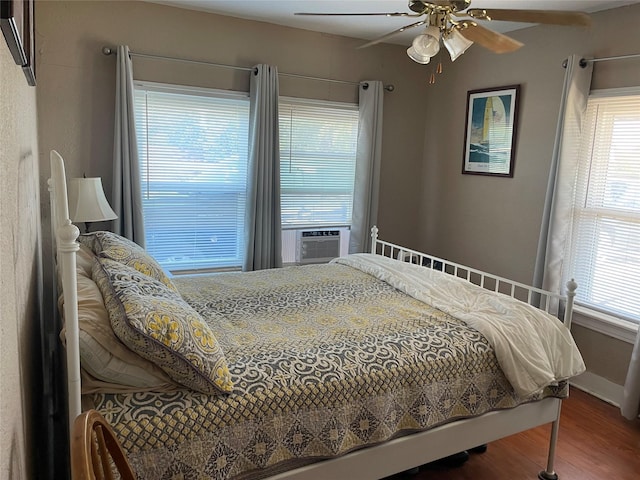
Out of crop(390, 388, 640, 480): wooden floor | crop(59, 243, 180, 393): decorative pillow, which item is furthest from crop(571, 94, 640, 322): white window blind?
crop(59, 243, 180, 393): decorative pillow

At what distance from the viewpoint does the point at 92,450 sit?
3.43ft

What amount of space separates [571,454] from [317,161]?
2796 millimetres

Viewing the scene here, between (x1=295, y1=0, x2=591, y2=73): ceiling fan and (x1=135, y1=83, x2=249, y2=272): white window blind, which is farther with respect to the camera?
(x1=135, y1=83, x2=249, y2=272): white window blind

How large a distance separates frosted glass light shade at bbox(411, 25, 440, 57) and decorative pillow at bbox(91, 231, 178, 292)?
150 cm

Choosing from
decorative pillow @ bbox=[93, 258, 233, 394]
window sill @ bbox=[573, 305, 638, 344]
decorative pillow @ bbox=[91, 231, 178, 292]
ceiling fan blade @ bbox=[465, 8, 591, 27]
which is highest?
ceiling fan blade @ bbox=[465, 8, 591, 27]

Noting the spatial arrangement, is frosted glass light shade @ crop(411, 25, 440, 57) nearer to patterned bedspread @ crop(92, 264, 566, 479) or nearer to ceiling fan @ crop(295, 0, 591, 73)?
ceiling fan @ crop(295, 0, 591, 73)

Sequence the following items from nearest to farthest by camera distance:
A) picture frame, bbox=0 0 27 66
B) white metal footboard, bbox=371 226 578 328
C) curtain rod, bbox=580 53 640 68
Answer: picture frame, bbox=0 0 27 66 < white metal footboard, bbox=371 226 578 328 < curtain rod, bbox=580 53 640 68

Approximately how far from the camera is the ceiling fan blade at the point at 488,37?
77.7 inches

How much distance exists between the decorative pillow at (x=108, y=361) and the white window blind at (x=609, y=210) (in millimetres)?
2930

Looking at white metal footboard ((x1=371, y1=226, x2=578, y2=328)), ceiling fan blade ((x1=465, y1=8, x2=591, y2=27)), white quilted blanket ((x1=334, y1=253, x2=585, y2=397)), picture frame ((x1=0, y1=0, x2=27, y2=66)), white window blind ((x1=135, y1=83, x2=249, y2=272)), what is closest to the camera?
picture frame ((x1=0, y1=0, x2=27, y2=66))

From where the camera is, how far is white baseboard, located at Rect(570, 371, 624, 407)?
317 cm

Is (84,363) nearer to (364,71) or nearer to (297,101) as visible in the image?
(297,101)

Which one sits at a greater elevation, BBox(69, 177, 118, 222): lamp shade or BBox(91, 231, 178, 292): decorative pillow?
BBox(69, 177, 118, 222): lamp shade

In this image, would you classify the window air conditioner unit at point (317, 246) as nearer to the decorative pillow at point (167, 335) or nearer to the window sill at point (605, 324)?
the window sill at point (605, 324)
